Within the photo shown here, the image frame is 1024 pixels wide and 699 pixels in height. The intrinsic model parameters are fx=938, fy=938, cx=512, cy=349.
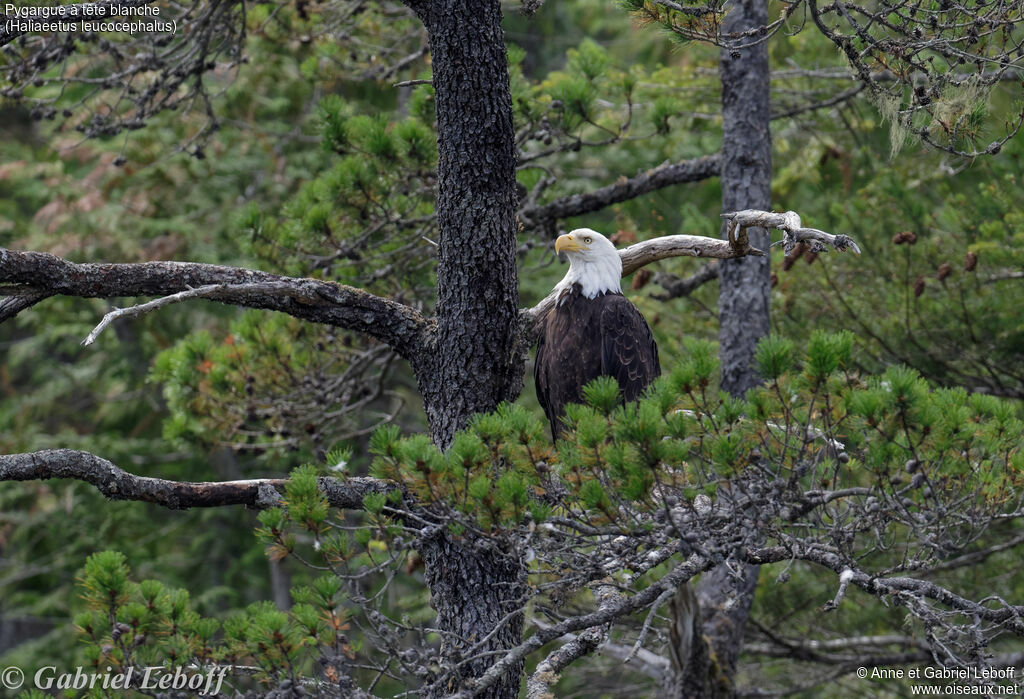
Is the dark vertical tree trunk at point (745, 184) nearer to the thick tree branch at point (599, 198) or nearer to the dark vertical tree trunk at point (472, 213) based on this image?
the thick tree branch at point (599, 198)

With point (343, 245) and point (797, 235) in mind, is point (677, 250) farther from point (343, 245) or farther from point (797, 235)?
point (343, 245)

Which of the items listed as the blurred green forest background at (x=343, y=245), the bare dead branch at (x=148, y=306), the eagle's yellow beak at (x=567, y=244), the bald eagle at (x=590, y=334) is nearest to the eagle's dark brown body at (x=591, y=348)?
the bald eagle at (x=590, y=334)

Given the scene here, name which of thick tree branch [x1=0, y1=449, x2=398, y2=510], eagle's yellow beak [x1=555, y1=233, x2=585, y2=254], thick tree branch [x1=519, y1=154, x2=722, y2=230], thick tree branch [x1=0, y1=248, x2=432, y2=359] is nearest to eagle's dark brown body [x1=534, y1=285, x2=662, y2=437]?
eagle's yellow beak [x1=555, y1=233, x2=585, y2=254]

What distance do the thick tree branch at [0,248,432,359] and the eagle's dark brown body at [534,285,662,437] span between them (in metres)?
1.08

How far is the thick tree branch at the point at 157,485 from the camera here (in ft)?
11.1

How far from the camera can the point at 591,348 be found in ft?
16.2

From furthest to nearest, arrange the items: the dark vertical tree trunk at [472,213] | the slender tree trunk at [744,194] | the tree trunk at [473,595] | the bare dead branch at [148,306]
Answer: the slender tree trunk at [744,194], the tree trunk at [473,595], the dark vertical tree trunk at [472,213], the bare dead branch at [148,306]

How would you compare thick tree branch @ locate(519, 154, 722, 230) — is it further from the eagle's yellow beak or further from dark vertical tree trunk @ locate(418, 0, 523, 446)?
dark vertical tree trunk @ locate(418, 0, 523, 446)

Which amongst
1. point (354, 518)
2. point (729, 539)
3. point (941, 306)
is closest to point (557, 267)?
point (354, 518)

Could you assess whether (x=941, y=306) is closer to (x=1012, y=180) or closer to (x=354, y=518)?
(x=1012, y=180)

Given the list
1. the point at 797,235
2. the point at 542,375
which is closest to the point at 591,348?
the point at 542,375

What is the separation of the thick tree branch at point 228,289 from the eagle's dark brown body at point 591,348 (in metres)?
1.08

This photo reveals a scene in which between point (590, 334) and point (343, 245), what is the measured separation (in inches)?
62.8

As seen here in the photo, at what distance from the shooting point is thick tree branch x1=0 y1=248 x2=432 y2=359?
3426 mm
